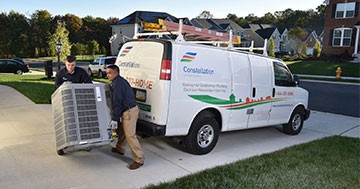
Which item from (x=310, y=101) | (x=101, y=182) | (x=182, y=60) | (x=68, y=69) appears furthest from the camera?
(x=310, y=101)

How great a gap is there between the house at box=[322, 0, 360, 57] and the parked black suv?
98.9 feet

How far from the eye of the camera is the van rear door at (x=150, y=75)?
446 centimetres

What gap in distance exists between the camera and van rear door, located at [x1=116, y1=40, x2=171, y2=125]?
175 inches

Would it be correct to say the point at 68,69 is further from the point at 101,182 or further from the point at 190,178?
the point at 190,178

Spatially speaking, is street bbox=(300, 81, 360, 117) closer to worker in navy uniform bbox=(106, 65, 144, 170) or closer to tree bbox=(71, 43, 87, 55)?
worker in navy uniform bbox=(106, 65, 144, 170)

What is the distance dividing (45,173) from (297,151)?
14.8 feet

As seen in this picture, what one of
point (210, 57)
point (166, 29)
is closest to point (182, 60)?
point (210, 57)

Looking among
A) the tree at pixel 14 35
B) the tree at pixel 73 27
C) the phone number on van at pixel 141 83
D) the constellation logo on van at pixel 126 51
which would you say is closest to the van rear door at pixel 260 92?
the phone number on van at pixel 141 83

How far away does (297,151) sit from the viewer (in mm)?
5555

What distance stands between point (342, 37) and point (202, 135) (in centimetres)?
3030

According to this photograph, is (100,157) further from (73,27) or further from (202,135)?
(73,27)

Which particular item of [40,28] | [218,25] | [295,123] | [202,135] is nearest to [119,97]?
[202,135]

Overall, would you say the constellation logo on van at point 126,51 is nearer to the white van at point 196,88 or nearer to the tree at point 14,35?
the white van at point 196,88

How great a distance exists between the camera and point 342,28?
29375mm
